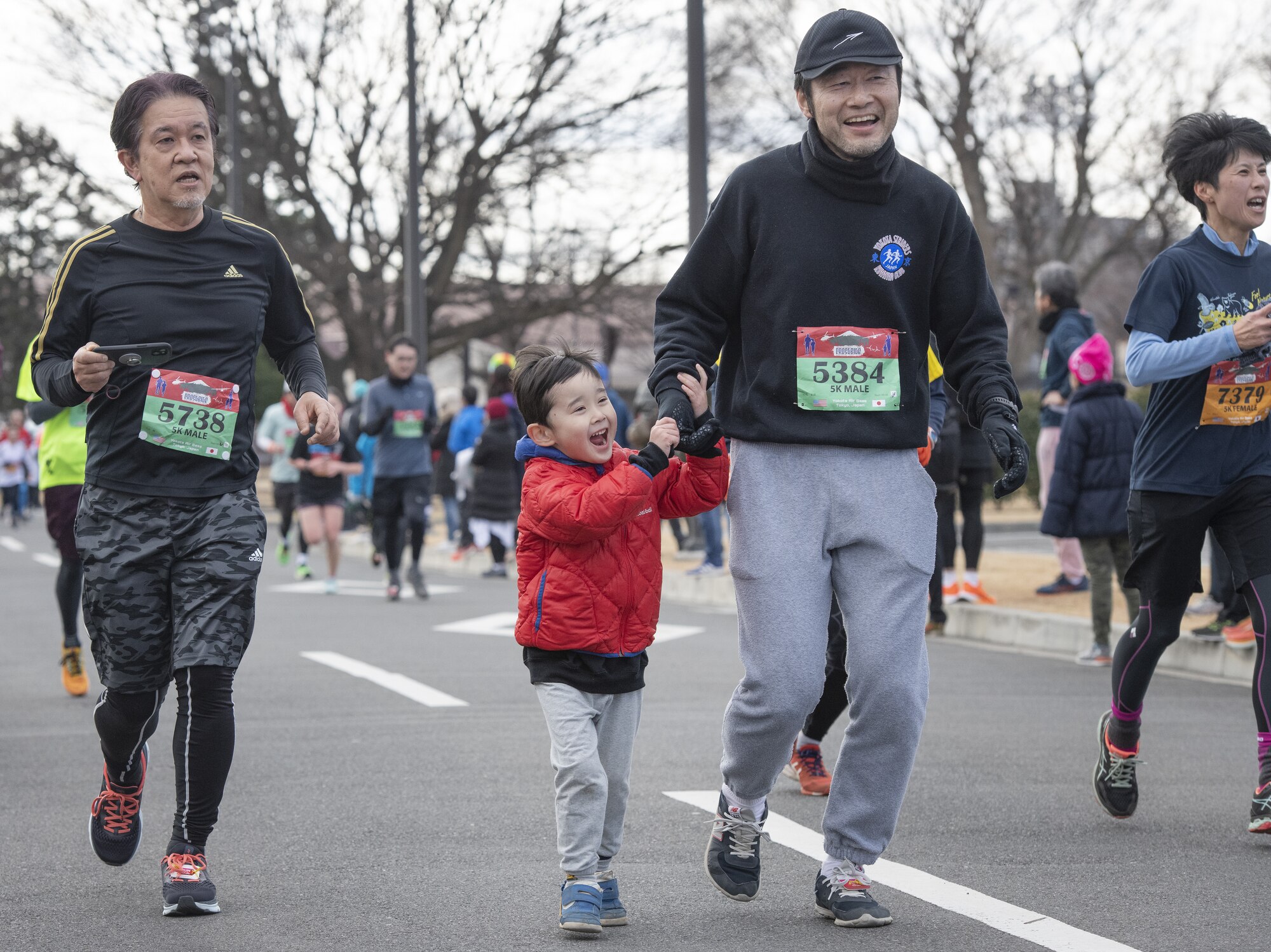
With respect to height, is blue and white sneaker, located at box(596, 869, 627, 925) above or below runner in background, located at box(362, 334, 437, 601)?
below

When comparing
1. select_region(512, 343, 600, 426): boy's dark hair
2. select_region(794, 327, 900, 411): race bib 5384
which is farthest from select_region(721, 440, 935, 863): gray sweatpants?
select_region(512, 343, 600, 426): boy's dark hair

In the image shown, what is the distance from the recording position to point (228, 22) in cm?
2822

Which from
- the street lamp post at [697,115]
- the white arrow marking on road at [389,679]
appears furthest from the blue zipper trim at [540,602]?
the street lamp post at [697,115]

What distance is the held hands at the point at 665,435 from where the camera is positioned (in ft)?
12.9

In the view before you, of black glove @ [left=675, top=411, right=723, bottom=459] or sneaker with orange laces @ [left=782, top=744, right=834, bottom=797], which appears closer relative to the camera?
black glove @ [left=675, top=411, right=723, bottom=459]

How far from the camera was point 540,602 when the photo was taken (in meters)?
4.11

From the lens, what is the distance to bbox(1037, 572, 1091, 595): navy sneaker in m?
11.9

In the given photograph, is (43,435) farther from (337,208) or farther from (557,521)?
(337,208)

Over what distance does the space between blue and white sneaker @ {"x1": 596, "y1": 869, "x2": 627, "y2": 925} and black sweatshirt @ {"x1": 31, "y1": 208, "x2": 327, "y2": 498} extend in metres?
1.38

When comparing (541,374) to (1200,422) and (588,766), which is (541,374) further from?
(1200,422)

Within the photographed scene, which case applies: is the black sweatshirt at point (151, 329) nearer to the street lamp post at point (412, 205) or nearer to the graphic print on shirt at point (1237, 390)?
the graphic print on shirt at point (1237, 390)

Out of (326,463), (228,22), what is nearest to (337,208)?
(228,22)

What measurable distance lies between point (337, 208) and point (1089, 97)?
13.3 meters

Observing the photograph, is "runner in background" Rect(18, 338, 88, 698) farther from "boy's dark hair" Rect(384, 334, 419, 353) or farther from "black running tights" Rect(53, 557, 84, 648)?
"boy's dark hair" Rect(384, 334, 419, 353)
